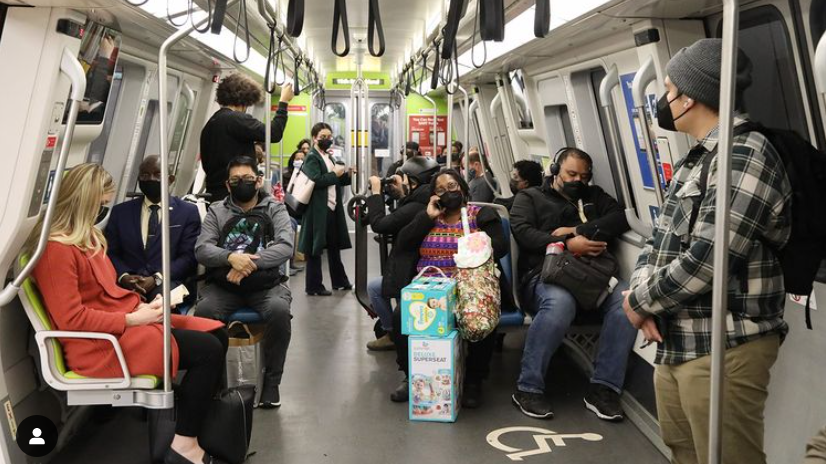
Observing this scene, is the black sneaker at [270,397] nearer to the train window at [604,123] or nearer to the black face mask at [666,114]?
the train window at [604,123]

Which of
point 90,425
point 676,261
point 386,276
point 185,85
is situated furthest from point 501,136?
point 676,261

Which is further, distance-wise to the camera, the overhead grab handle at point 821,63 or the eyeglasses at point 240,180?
the eyeglasses at point 240,180

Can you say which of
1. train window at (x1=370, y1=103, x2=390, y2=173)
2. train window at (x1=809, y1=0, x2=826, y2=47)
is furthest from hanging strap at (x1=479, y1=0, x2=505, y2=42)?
train window at (x1=370, y1=103, x2=390, y2=173)

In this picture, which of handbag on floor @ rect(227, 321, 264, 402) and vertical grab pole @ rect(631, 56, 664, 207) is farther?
handbag on floor @ rect(227, 321, 264, 402)

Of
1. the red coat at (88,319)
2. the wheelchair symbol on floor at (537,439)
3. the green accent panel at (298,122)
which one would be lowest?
the wheelchair symbol on floor at (537,439)

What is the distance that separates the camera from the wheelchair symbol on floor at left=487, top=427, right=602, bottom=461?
165 inches

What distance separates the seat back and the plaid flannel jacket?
2.57 metres

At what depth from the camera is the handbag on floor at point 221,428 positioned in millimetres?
3834

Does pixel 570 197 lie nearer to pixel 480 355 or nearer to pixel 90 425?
pixel 480 355

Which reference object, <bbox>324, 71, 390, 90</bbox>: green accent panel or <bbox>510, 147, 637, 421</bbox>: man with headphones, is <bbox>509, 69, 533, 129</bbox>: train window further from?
<bbox>324, 71, 390, 90</bbox>: green accent panel

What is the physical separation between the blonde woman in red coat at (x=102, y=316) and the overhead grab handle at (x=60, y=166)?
118mm

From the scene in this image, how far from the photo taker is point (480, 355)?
4918mm

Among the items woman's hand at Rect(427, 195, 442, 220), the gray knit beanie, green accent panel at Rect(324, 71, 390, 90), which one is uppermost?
green accent panel at Rect(324, 71, 390, 90)

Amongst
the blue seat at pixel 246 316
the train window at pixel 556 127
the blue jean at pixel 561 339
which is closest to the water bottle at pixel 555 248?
the blue jean at pixel 561 339
